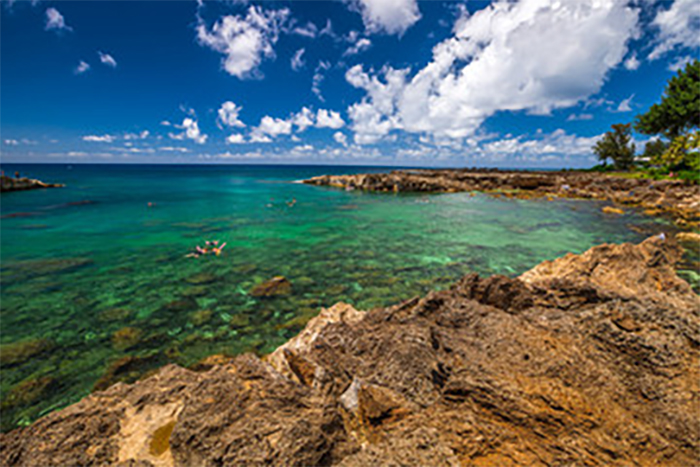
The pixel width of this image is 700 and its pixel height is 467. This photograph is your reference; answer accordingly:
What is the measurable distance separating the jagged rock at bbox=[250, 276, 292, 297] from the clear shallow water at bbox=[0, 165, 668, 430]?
17.7 inches

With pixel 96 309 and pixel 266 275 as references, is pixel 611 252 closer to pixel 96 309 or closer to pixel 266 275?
pixel 266 275

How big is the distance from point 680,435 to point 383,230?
26.9m

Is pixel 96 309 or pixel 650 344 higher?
pixel 650 344

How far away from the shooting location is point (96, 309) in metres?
13.1

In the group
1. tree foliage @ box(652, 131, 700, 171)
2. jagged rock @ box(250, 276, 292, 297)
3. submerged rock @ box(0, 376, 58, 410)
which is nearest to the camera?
submerged rock @ box(0, 376, 58, 410)

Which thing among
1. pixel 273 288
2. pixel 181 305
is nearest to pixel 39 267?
pixel 181 305

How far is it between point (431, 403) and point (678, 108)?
91340 millimetres

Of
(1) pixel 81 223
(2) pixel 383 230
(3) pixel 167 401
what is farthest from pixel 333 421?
(1) pixel 81 223

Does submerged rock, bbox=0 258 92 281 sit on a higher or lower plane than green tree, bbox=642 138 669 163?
lower

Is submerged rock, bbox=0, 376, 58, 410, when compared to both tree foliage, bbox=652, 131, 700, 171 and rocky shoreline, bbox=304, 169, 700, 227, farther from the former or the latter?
tree foliage, bbox=652, 131, 700, 171

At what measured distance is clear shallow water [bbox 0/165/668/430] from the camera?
10.0 m

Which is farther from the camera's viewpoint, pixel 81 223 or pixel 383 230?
pixel 81 223

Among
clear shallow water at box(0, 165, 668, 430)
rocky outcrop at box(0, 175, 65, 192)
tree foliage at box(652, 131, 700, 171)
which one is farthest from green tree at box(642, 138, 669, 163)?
rocky outcrop at box(0, 175, 65, 192)

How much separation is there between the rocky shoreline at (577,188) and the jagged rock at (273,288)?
134 feet
